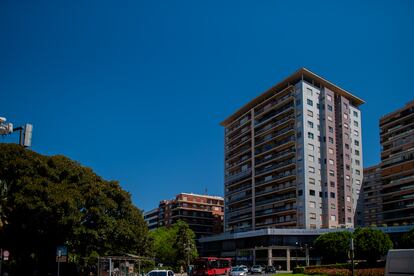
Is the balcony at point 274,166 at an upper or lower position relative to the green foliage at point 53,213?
upper

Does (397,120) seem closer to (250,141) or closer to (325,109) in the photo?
(325,109)

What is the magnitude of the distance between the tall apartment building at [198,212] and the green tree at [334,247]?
84469mm

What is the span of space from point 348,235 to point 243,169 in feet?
156

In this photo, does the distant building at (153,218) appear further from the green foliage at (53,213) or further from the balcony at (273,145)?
the green foliage at (53,213)

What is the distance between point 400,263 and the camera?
15797mm

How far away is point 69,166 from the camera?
42.4m

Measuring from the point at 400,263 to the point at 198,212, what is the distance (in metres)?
134

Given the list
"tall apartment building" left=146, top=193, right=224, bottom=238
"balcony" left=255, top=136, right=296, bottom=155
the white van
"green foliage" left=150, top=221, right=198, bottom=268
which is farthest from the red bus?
"tall apartment building" left=146, top=193, right=224, bottom=238

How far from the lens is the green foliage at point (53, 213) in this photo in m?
37.1

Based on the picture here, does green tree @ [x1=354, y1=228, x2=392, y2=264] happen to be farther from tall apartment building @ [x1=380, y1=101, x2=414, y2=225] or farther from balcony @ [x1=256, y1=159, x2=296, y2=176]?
tall apartment building @ [x1=380, y1=101, x2=414, y2=225]

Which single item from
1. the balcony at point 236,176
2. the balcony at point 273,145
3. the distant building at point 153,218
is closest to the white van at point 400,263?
the balcony at point 273,145

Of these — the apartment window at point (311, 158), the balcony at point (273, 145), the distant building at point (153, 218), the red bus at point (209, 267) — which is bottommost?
the red bus at point (209, 267)

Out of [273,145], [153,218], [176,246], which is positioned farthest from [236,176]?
[153,218]

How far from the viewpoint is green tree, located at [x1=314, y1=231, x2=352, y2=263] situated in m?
60.6
